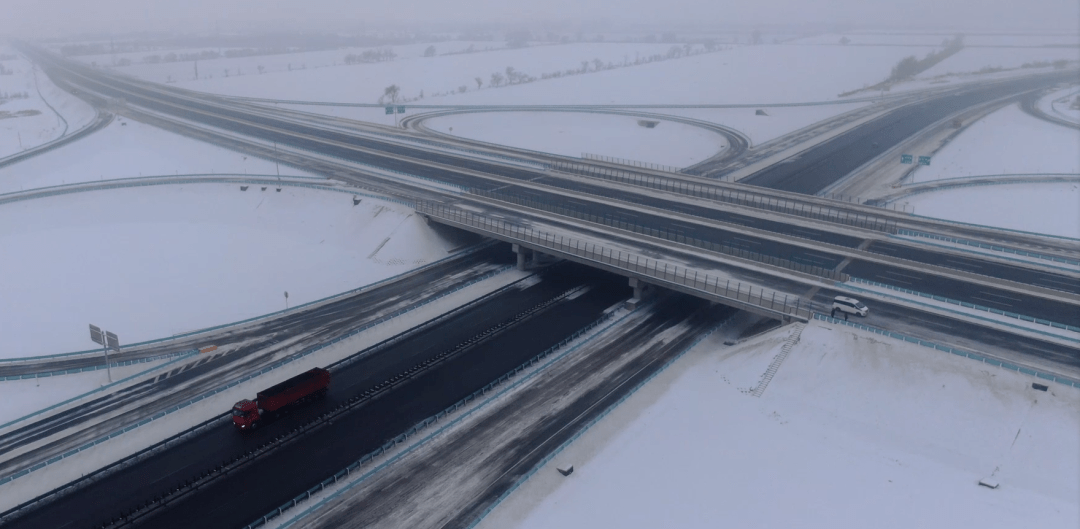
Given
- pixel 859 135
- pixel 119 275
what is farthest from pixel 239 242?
pixel 859 135

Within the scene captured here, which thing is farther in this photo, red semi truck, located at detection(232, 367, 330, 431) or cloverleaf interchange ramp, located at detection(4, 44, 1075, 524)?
cloverleaf interchange ramp, located at detection(4, 44, 1075, 524)

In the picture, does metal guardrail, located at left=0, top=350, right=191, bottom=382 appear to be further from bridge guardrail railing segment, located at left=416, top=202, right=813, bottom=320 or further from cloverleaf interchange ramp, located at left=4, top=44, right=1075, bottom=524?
cloverleaf interchange ramp, located at left=4, top=44, right=1075, bottom=524

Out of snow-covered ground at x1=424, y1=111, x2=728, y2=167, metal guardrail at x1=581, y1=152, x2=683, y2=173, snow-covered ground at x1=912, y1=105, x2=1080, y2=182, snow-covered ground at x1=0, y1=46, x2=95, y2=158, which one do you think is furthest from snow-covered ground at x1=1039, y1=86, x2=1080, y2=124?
snow-covered ground at x1=0, y1=46, x2=95, y2=158

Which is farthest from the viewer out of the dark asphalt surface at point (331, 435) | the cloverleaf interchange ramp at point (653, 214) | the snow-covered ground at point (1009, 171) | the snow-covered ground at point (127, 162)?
the snow-covered ground at point (127, 162)

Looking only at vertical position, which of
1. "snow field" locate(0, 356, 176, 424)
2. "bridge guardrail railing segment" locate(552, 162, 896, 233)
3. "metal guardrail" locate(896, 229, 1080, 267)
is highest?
"bridge guardrail railing segment" locate(552, 162, 896, 233)

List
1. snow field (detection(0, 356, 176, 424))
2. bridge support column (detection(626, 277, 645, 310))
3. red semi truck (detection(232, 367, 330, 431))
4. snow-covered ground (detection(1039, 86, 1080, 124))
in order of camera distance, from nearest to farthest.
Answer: red semi truck (detection(232, 367, 330, 431)) → snow field (detection(0, 356, 176, 424)) → bridge support column (detection(626, 277, 645, 310)) → snow-covered ground (detection(1039, 86, 1080, 124))

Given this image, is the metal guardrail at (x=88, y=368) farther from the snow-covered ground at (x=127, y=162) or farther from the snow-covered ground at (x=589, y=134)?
the snow-covered ground at (x=589, y=134)

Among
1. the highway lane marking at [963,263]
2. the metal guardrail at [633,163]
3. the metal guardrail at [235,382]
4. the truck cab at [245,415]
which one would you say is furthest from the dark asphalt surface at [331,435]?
the metal guardrail at [633,163]

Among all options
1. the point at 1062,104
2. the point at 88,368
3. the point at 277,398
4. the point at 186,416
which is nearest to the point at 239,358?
the point at 186,416
